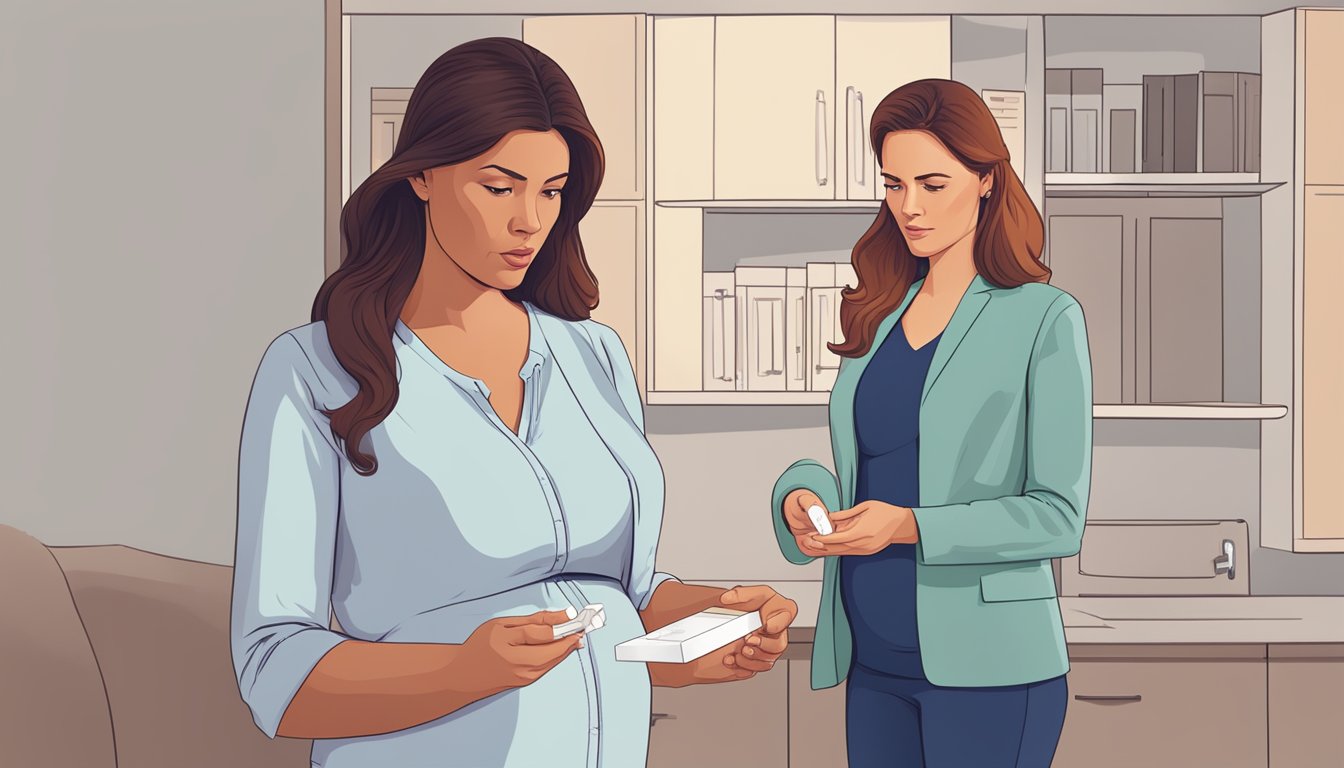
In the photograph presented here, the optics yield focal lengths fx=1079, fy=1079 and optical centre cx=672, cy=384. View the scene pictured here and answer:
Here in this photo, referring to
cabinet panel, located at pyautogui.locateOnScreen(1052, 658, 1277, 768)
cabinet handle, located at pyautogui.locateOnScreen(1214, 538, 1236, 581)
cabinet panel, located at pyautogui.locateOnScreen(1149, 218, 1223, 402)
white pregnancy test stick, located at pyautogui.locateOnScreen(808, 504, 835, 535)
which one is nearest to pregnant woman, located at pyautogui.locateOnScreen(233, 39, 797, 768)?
white pregnancy test stick, located at pyautogui.locateOnScreen(808, 504, 835, 535)

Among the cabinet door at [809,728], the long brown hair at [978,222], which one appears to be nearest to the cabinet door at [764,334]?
the cabinet door at [809,728]

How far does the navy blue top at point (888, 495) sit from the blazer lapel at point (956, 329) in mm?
23

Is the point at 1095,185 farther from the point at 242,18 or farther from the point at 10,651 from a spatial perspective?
the point at 10,651

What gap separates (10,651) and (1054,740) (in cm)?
164

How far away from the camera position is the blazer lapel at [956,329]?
5.59 ft

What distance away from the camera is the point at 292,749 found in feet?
6.71

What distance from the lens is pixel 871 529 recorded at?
5.40 ft

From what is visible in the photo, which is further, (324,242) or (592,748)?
(324,242)

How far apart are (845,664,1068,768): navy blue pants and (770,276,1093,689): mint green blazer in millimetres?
27

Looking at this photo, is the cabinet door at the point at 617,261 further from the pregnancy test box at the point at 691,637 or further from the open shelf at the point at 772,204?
the pregnancy test box at the point at 691,637

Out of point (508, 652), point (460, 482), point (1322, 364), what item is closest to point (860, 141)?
point (1322, 364)

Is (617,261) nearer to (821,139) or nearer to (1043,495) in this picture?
(821,139)

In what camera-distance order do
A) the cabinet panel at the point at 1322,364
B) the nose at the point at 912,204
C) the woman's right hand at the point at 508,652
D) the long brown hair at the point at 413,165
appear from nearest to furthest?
the woman's right hand at the point at 508,652 < the long brown hair at the point at 413,165 < the nose at the point at 912,204 < the cabinet panel at the point at 1322,364

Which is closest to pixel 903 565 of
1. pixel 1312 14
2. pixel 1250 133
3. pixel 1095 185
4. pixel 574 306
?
pixel 574 306
